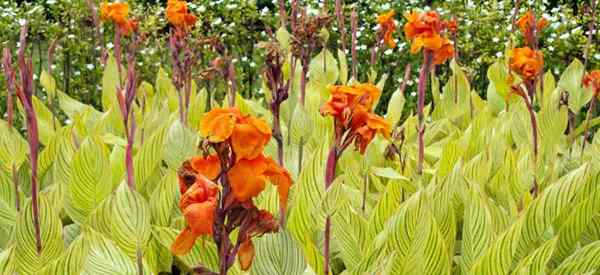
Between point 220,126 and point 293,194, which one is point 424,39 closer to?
point 293,194

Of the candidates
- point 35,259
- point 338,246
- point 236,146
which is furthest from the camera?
point 338,246

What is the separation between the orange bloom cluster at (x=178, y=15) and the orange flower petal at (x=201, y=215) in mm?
1521

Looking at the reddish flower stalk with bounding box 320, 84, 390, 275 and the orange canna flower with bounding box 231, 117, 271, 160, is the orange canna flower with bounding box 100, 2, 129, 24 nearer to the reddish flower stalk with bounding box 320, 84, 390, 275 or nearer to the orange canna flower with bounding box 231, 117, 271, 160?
the reddish flower stalk with bounding box 320, 84, 390, 275

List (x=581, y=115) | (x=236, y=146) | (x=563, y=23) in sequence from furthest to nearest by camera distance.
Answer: (x=563, y=23), (x=581, y=115), (x=236, y=146)

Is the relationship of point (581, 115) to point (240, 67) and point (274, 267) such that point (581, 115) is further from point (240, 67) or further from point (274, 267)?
point (274, 267)

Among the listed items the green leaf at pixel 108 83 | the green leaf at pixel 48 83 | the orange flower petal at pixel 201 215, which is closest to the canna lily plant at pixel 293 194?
the orange flower petal at pixel 201 215

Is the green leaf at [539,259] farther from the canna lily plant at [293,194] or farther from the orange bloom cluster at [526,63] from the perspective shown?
the orange bloom cluster at [526,63]

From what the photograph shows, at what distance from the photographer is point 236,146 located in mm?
1112

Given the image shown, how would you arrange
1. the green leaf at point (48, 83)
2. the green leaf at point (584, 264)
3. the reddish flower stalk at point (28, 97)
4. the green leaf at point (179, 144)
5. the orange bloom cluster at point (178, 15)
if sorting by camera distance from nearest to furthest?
1. the reddish flower stalk at point (28, 97)
2. the green leaf at point (584, 264)
3. the green leaf at point (179, 144)
4. the orange bloom cluster at point (178, 15)
5. the green leaf at point (48, 83)

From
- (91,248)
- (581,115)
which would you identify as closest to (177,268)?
(91,248)

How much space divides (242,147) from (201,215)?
10 centimetres

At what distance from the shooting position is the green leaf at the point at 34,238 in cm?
169

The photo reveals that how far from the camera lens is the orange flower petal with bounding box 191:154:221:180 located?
1.16 metres

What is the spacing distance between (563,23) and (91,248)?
11.2 feet
